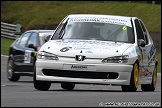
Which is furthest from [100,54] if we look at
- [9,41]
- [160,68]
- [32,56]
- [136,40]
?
[9,41]

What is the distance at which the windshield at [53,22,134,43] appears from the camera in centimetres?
1506

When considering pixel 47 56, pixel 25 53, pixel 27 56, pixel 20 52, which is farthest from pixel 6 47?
pixel 47 56

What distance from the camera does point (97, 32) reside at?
15164mm

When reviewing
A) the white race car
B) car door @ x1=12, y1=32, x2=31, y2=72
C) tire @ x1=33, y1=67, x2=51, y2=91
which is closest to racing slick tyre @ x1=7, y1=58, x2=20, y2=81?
car door @ x1=12, y1=32, x2=31, y2=72

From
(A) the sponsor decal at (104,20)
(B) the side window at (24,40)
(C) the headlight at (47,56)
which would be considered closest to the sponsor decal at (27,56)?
(B) the side window at (24,40)

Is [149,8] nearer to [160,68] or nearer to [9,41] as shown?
[9,41]

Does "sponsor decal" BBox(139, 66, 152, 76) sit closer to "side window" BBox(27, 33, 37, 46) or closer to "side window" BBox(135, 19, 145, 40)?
"side window" BBox(135, 19, 145, 40)

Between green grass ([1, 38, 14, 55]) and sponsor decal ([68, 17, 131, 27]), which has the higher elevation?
sponsor decal ([68, 17, 131, 27])

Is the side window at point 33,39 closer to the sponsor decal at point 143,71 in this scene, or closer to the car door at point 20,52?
the car door at point 20,52

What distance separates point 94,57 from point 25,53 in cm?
710

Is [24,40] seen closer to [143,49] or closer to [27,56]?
[27,56]

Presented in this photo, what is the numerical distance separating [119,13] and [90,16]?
104ft

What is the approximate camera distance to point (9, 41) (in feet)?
147

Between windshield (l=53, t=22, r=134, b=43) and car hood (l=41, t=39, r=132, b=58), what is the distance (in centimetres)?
36
